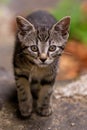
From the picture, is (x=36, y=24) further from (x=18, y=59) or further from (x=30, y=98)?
(x=30, y=98)

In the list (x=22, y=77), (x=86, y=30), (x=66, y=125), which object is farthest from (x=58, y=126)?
(x=86, y=30)

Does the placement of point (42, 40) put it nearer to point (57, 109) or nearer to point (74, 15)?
point (57, 109)

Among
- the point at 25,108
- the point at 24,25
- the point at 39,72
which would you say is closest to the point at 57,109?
the point at 25,108

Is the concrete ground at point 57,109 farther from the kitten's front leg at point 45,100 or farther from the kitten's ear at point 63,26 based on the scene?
the kitten's ear at point 63,26

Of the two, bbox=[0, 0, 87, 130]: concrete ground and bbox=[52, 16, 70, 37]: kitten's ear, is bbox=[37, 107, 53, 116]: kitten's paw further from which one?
bbox=[52, 16, 70, 37]: kitten's ear

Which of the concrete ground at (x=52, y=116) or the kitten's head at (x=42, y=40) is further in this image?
the concrete ground at (x=52, y=116)

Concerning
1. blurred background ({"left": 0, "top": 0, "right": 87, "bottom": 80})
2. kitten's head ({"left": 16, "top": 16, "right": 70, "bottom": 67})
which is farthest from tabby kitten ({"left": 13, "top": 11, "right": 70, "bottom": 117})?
blurred background ({"left": 0, "top": 0, "right": 87, "bottom": 80})

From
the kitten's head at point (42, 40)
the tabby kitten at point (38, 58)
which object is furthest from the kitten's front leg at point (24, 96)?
the kitten's head at point (42, 40)
